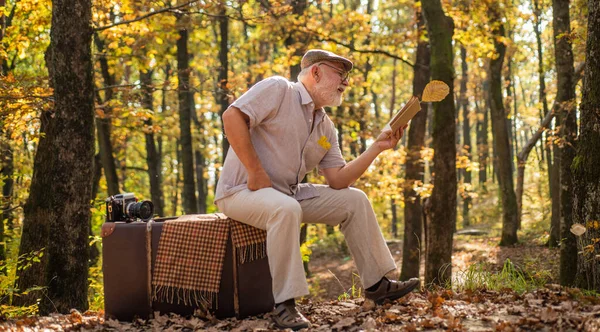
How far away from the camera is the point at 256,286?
4.52 metres

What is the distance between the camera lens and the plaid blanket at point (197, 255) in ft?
14.7

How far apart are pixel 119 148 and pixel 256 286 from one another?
1390cm

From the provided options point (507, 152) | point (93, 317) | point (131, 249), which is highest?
point (507, 152)

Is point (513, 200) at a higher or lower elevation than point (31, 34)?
lower

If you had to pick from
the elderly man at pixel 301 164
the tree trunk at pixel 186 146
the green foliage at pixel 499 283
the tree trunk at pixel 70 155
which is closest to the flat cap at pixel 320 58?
the elderly man at pixel 301 164

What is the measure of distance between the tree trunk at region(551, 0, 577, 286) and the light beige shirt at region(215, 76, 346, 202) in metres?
3.31

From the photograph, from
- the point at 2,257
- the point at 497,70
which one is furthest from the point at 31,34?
the point at 497,70

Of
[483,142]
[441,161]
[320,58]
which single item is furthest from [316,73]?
[483,142]

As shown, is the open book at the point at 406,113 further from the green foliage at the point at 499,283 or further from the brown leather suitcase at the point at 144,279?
the green foliage at the point at 499,283

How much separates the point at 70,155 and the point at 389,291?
3.44m

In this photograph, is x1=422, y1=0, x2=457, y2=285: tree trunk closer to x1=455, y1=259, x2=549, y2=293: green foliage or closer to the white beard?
→ x1=455, y1=259, x2=549, y2=293: green foliage

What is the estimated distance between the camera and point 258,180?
4277mm

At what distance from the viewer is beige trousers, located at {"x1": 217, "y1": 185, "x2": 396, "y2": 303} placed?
13.4 ft

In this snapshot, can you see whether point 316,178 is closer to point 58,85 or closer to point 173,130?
point 173,130
